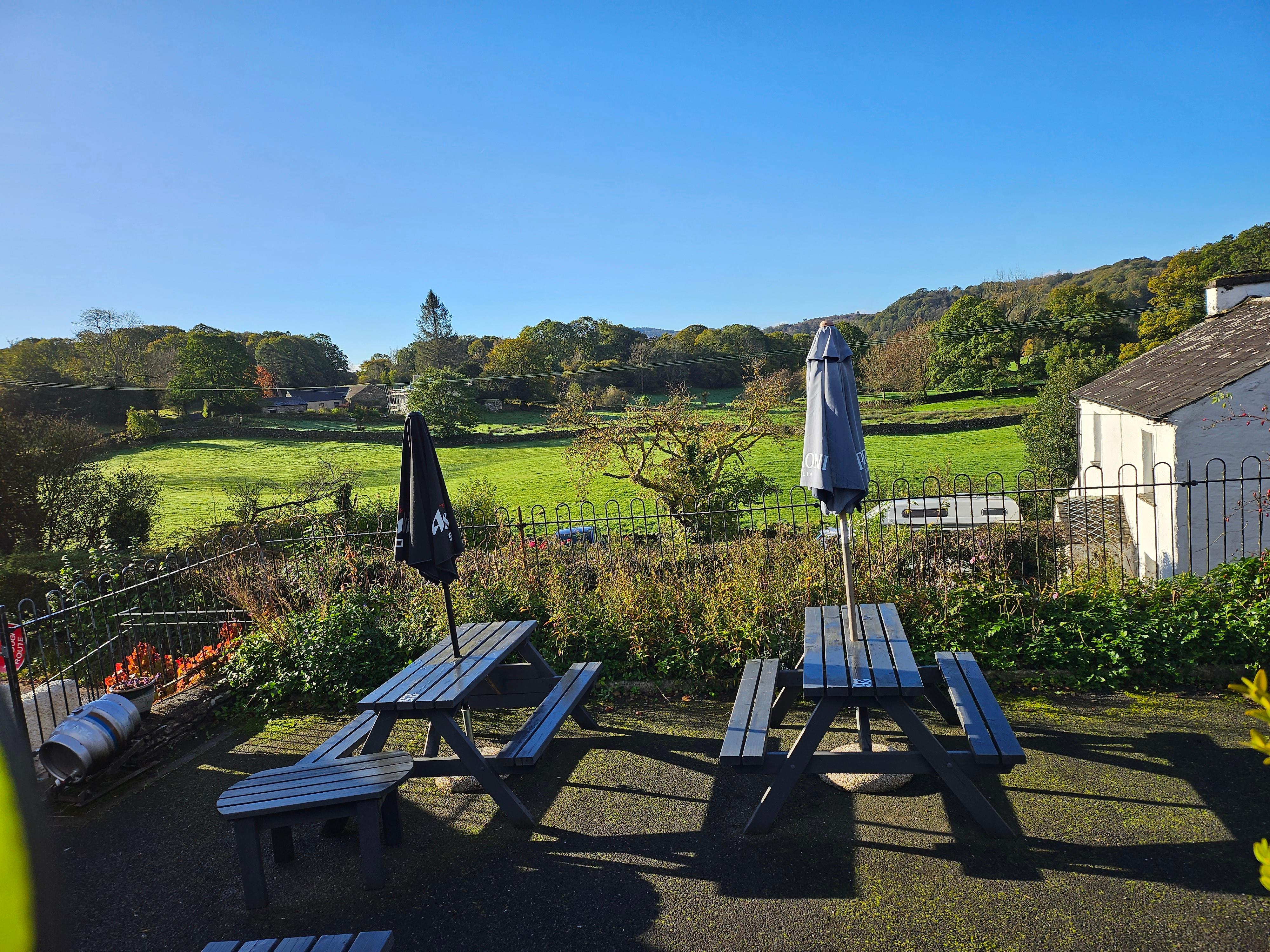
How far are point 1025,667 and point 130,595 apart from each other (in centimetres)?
1024

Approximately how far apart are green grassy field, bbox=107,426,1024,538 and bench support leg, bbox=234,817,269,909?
825 inches

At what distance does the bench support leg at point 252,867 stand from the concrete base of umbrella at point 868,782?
297 centimetres

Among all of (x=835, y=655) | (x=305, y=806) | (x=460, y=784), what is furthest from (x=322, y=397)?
(x=835, y=655)

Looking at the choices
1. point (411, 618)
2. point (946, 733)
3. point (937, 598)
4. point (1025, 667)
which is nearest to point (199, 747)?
point (411, 618)

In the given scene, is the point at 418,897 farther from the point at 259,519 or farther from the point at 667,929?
the point at 259,519

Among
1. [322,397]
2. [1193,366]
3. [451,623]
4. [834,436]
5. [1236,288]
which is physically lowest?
[451,623]

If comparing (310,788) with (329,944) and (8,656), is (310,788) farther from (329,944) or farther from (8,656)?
(8,656)

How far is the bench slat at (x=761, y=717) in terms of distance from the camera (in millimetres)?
3799

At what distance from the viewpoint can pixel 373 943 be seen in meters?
2.62

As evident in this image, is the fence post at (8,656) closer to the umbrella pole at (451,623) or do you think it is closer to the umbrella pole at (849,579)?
the umbrella pole at (451,623)

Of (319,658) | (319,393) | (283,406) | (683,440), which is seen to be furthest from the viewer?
(319,393)

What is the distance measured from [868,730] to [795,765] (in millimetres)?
743

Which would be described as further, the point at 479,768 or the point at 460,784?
the point at 460,784

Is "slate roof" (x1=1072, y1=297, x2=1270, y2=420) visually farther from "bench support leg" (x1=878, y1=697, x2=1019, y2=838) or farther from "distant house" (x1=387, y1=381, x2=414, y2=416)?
"distant house" (x1=387, y1=381, x2=414, y2=416)
